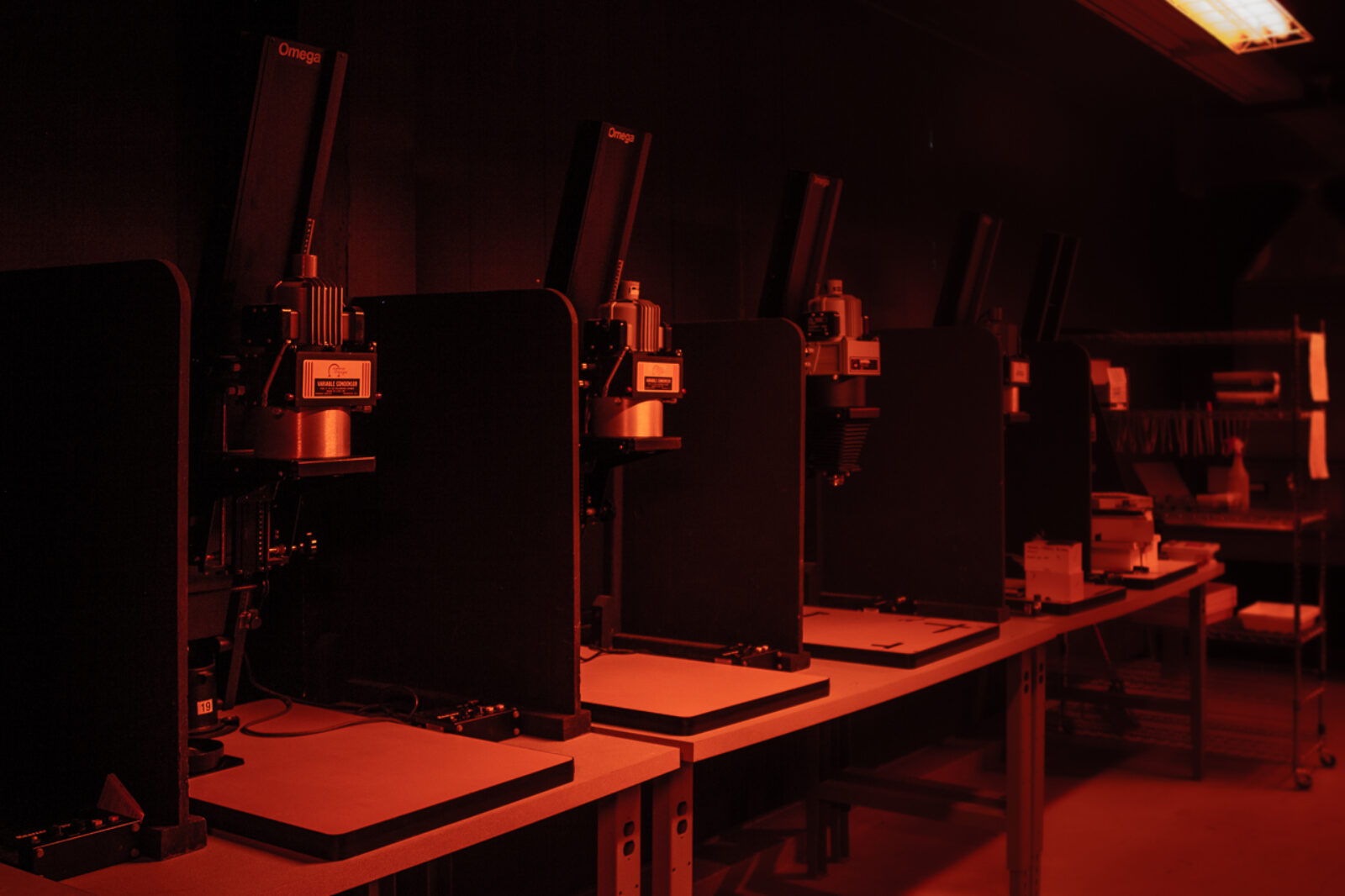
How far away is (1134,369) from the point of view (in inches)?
244

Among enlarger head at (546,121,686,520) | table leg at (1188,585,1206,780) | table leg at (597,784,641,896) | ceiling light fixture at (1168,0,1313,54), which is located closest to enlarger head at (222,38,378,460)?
enlarger head at (546,121,686,520)

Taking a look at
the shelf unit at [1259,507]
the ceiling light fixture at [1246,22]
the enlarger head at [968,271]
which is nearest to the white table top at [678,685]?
the enlarger head at [968,271]

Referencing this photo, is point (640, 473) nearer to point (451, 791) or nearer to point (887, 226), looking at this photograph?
point (451, 791)

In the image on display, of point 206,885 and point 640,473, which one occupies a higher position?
point 640,473

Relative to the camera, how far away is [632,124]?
3207 millimetres

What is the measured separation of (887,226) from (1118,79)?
1879 mm

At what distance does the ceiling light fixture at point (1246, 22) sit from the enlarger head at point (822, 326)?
1732 millimetres

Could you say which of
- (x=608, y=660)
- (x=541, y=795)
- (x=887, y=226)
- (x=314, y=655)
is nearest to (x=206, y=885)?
(x=541, y=795)

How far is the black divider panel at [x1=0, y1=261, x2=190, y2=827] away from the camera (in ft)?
4.55

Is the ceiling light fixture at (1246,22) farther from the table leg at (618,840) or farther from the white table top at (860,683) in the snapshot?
the table leg at (618,840)

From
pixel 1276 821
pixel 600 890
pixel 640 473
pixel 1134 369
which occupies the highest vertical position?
pixel 1134 369

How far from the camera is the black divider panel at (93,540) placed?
1.39 metres

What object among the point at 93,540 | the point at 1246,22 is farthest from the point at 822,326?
the point at 1246,22

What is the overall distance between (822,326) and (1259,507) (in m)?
4.44
